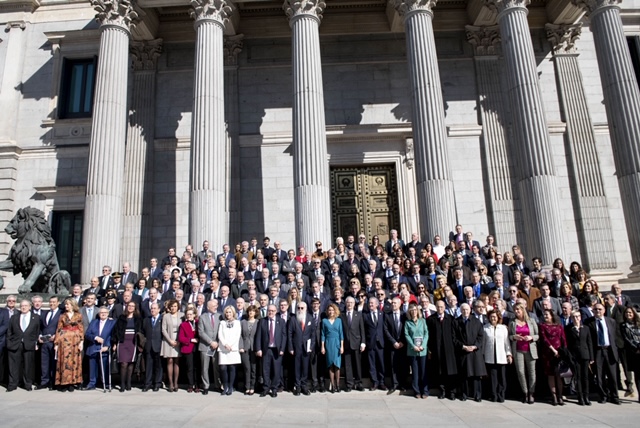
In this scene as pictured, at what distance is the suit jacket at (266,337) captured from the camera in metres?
10.3

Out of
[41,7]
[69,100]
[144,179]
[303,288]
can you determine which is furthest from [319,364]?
[41,7]

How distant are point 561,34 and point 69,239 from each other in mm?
22733

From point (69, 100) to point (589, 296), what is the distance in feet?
71.5

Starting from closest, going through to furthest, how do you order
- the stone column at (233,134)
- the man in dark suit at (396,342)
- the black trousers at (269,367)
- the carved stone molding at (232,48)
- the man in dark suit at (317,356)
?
the black trousers at (269,367) < the man in dark suit at (396,342) < the man in dark suit at (317,356) < the stone column at (233,134) < the carved stone molding at (232,48)

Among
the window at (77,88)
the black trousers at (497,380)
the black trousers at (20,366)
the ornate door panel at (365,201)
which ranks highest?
the window at (77,88)

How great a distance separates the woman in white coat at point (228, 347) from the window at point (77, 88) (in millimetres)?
16076

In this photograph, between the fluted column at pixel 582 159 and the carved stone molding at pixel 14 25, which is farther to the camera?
the carved stone molding at pixel 14 25

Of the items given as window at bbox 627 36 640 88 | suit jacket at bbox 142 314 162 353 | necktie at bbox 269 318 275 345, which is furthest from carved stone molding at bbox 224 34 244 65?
window at bbox 627 36 640 88

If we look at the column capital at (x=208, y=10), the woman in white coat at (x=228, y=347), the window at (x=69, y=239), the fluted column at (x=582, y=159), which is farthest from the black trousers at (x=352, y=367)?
the window at (x=69, y=239)

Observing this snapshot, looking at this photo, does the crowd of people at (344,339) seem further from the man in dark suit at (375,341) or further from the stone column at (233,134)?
the stone column at (233,134)

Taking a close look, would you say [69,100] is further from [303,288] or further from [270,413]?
[270,413]

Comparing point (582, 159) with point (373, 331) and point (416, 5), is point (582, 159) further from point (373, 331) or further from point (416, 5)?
point (373, 331)

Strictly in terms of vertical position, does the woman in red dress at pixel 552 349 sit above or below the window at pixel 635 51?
below

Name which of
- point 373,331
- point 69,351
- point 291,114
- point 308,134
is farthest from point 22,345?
point 291,114
